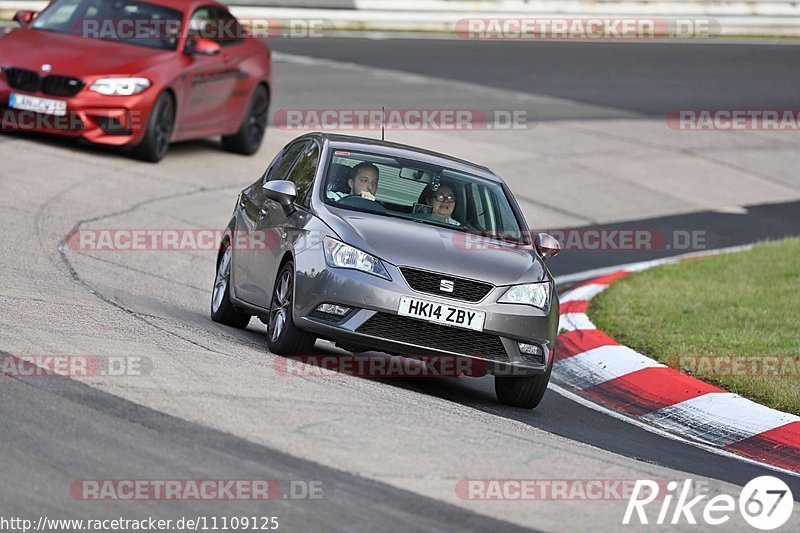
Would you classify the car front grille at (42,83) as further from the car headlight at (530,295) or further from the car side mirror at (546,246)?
the car headlight at (530,295)

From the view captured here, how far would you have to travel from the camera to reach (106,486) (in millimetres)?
6004

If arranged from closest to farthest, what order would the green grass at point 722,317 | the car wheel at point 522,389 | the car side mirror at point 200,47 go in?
the car wheel at point 522,389 → the green grass at point 722,317 → the car side mirror at point 200,47

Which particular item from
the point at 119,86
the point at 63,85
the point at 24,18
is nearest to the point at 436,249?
the point at 119,86

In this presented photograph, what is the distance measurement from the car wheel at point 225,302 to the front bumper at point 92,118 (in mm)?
5407

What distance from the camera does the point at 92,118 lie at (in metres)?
16.4

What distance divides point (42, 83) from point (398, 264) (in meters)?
8.37

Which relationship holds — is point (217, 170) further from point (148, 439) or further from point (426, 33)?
point (426, 33)

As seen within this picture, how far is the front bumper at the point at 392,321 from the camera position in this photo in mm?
8891

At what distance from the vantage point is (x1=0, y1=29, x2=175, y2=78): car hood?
53.3 ft

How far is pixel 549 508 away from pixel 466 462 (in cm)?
54

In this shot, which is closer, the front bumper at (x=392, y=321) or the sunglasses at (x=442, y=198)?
the front bumper at (x=392, y=321)

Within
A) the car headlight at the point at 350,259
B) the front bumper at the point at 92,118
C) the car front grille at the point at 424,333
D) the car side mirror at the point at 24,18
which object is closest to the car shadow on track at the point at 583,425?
the car front grille at the point at 424,333

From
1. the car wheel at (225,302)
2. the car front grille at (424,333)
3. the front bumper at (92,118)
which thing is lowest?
the car wheel at (225,302)

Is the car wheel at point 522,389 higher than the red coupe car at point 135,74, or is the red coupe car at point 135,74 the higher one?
the red coupe car at point 135,74
